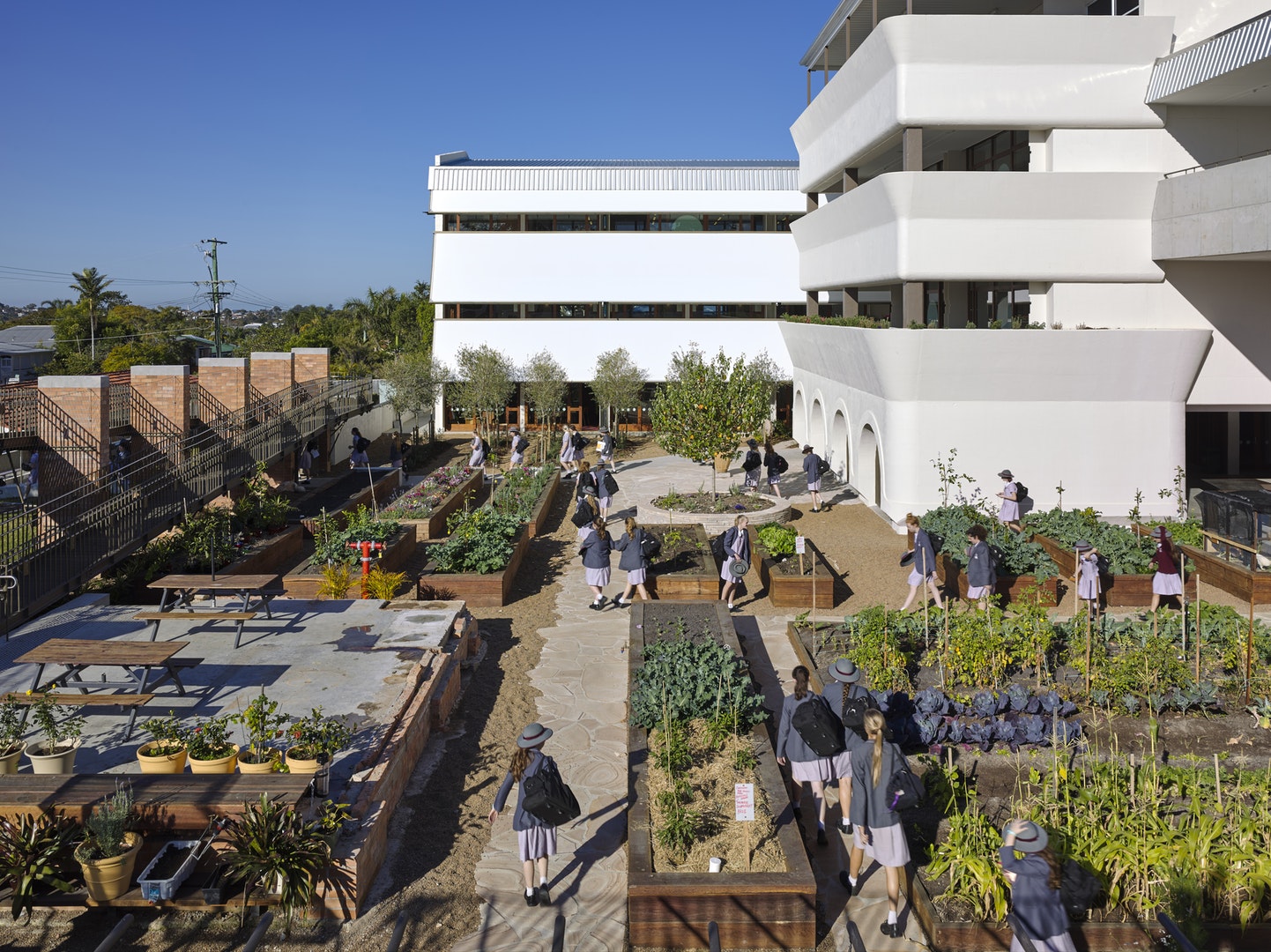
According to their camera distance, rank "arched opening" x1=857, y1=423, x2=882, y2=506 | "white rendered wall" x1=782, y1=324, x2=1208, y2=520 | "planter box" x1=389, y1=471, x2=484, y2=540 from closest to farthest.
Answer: "white rendered wall" x1=782, y1=324, x2=1208, y2=520 → "planter box" x1=389, y1=471, x2=484, y2=540 → "arched opening" x1=857, y1=423, x2=882, y2=506

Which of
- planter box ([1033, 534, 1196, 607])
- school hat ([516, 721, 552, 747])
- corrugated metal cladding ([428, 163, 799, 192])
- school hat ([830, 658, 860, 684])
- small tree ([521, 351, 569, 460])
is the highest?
corrugated metal cladding ([428, 163, 799, 192])

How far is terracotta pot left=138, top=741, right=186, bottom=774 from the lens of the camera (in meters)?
8.27

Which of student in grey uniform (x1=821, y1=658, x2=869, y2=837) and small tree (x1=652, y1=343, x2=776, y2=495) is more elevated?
small tree (x1=652, y1=343, x2=776, y2=495)

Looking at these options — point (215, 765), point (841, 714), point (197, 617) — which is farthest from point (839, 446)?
point (215, 765)

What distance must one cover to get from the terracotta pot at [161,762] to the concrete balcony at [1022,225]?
1572cm

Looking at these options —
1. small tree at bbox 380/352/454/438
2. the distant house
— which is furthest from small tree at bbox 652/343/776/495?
the distant house

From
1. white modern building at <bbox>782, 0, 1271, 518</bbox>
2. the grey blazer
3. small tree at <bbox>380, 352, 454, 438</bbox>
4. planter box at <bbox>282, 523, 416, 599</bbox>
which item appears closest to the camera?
the grey blazer

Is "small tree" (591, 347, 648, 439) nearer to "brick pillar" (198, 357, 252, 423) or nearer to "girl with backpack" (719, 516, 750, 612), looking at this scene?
"brick pillar" (198, 357, 252, 423)

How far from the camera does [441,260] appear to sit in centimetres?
3750

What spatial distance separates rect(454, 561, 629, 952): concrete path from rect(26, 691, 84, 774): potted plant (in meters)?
3.33

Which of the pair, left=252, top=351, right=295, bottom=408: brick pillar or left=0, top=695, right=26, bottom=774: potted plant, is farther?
left=252, top=351, right=295, bottom=408: brick pillar

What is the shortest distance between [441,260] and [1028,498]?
2350 centimetres

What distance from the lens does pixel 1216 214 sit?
1788cm

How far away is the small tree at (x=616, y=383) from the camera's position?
3525cm
